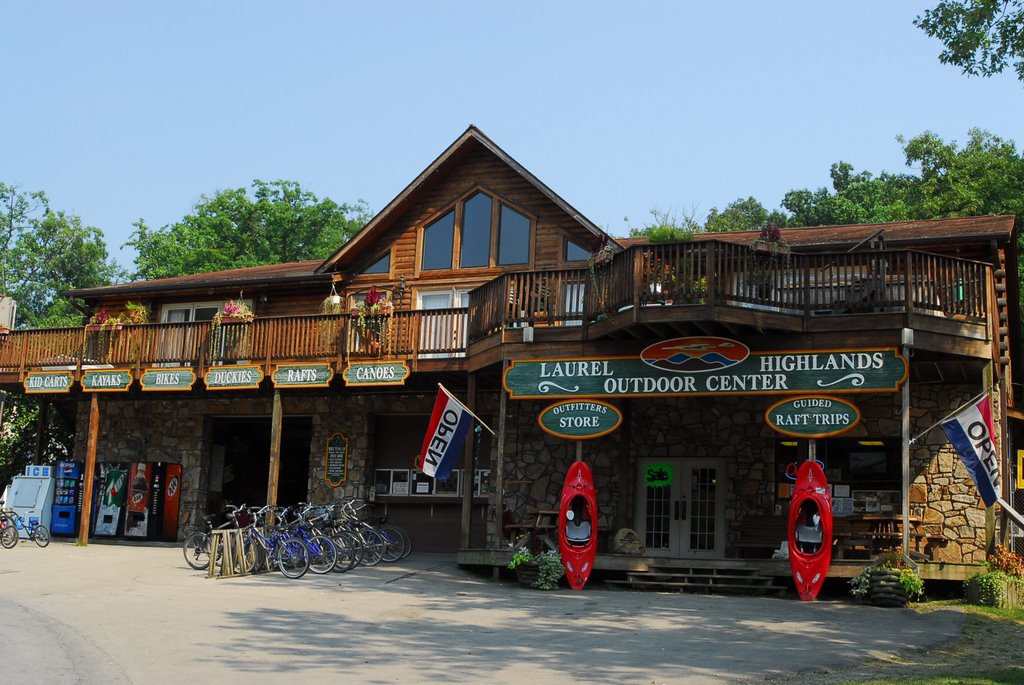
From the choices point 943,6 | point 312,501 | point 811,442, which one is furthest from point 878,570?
point 312,501

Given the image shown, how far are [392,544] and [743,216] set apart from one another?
4387cm

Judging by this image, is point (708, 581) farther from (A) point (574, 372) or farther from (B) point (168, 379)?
(B) point (168, 379)

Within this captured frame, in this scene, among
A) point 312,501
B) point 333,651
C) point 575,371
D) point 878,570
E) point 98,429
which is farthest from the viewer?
point 98,429

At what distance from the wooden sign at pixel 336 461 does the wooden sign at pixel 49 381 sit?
588 centimetres

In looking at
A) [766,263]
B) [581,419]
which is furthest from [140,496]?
[766,263]

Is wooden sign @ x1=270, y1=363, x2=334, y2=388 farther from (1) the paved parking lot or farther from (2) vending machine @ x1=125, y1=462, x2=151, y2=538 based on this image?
(1) the paved parking lot

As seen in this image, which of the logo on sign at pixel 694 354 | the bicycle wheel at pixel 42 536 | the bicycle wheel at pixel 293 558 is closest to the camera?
the logo on sign at pixel 694 354

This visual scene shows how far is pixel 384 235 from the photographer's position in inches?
970

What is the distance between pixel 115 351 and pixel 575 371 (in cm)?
1159

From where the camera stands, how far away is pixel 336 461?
24.0 metres

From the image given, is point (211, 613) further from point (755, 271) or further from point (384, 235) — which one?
point (384, 235)

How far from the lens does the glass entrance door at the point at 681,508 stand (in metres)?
20.0

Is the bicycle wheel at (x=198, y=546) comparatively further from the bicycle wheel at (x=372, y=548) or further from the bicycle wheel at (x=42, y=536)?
the bicycle wheel at (x=42, y=536)

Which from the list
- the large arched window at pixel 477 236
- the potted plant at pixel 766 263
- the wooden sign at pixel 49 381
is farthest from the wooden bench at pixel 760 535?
the wooden sign at pixel 49 381
